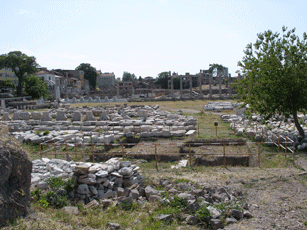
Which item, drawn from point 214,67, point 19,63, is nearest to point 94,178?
point 19,63

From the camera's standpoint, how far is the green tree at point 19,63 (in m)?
58.2

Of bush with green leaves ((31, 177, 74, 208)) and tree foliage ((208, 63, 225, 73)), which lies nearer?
bush with green leaves ((31, 177, 74, 208))

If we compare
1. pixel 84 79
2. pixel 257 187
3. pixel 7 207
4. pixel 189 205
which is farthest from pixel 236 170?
pixel 84 79

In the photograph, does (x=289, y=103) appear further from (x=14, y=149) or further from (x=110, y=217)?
(x=14, y=149)

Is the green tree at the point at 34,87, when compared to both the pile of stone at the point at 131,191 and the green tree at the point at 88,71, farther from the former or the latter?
the pile of stone at the point at 131,191

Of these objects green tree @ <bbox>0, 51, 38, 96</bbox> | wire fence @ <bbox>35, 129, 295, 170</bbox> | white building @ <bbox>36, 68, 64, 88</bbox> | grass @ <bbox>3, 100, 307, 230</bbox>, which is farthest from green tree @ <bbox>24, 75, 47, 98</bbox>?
grass @ <bbox>3, 100, 307, 230</bbox>

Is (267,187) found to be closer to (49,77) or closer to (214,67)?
(49,77)

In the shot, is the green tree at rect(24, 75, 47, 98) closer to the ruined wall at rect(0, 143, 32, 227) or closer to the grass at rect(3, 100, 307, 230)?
the grass at rect(3, 100, 307, 230)

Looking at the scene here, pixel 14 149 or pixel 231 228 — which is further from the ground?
pixel 14 149

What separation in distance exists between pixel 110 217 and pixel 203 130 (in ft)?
49.8

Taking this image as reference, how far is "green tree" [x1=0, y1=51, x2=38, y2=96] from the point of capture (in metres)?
58.2

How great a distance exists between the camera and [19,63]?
194 feet

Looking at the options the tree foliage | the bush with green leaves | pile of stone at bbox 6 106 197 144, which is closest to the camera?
the bush with green leaves

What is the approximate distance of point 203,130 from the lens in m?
21.4
